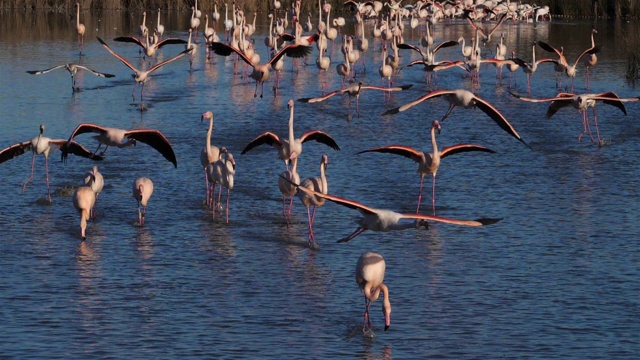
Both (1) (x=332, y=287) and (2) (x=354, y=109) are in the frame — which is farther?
(2) (x=354, y=109)

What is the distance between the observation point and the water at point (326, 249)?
11180mm

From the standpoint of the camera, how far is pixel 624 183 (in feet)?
59.8

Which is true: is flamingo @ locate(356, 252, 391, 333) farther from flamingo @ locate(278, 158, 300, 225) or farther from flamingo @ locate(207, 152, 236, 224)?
flamingo @ locate(207, 152, 236, 224)

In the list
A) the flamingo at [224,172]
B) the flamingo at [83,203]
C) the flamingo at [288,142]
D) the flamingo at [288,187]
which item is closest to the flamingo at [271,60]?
the flamingo at [288,142]

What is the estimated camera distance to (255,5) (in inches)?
1988

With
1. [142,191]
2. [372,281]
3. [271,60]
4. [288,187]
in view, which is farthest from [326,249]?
[271,60]

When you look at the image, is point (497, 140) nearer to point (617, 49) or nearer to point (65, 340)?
point (65, 340)

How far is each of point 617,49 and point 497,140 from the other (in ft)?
52.4

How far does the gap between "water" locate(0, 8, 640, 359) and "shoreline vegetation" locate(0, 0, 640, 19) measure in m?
22.0

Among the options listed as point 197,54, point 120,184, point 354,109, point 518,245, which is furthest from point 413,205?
point 197,54

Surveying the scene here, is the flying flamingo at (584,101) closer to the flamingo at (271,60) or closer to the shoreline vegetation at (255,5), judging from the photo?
the flamingo at (271,60)

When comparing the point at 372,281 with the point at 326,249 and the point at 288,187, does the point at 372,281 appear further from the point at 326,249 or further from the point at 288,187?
the point at 288,187

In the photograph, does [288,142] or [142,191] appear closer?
[142,191]

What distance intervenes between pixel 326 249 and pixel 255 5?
37039 millimetres
